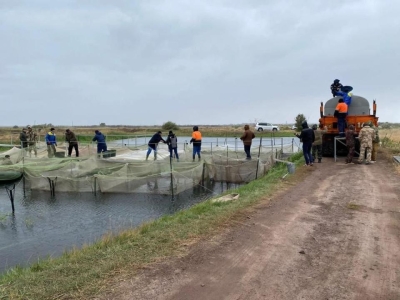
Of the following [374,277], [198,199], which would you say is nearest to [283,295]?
[374,277]

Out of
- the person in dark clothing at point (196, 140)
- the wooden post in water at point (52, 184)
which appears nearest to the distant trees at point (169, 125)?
the person in dark clothing at point (196, 140)

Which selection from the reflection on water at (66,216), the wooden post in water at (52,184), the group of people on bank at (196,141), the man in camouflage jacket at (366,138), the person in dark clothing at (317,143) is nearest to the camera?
the reflection on water at (66,216)

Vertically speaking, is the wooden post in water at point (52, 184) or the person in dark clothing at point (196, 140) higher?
the person in dark clothing at point (196, 140)

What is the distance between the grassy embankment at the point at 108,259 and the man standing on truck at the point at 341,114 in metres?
8.44

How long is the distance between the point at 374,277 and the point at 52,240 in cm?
660

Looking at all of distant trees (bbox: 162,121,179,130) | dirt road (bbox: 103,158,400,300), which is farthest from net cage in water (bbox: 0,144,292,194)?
distant trees (bbox: 162,121,179,130)

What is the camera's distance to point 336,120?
14.7 metres

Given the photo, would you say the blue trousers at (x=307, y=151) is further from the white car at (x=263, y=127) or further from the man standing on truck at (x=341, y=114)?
the white car at (x=263, y=127)

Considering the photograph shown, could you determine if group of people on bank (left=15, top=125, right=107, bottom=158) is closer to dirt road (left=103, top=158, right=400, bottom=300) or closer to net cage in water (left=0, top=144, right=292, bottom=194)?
net cage in water (left=0, top=144, right=292, bottom=194)

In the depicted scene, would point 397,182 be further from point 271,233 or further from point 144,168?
point 144,168

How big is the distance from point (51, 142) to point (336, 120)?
1476 centimetres

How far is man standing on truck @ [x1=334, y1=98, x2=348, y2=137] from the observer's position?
13.9 meters

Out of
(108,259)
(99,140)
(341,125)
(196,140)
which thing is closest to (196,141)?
(196,140)

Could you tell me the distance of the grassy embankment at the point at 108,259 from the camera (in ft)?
13.1
